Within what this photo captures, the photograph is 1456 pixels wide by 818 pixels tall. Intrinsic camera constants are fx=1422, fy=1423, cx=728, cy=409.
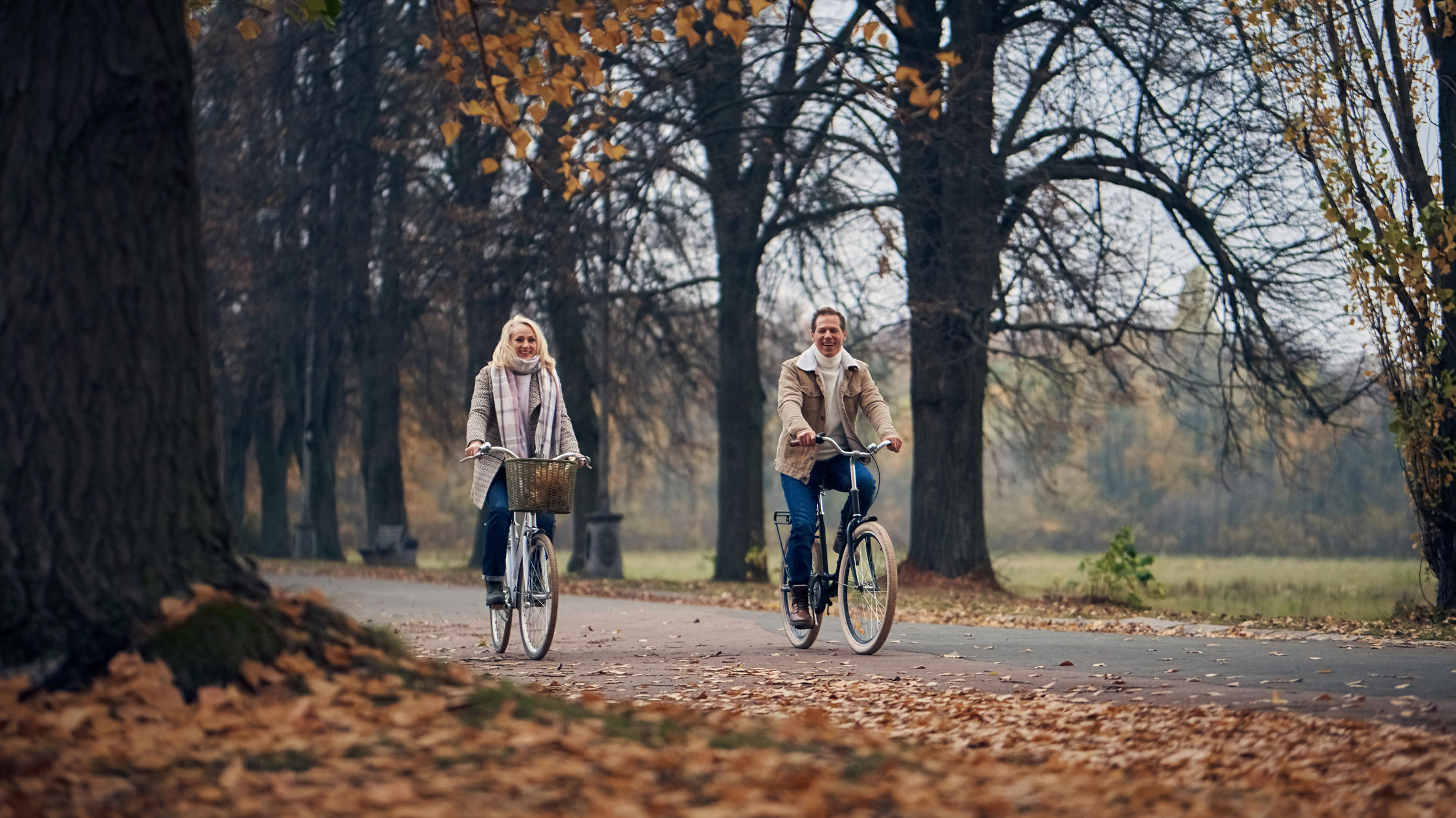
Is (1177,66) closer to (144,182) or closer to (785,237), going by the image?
(785,237)

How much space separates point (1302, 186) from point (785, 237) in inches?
267

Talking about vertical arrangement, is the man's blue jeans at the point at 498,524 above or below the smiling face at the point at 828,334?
below

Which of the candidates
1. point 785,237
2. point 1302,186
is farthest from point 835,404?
point 785,237

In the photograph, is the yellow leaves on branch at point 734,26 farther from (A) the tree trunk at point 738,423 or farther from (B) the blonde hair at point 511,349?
(A) the tree trunk at point 738,423

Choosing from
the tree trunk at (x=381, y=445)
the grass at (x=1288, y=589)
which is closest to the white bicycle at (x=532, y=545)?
the grass at (x=1288, y=589)

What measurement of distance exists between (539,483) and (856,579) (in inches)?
76.0

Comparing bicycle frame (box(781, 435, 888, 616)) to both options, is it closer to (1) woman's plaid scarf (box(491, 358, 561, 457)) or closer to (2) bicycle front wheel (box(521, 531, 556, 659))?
(2) bicycle front wheel (box(521, 531, 556, 659))

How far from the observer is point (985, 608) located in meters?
13.4

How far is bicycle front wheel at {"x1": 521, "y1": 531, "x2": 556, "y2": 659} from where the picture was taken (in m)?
8.10

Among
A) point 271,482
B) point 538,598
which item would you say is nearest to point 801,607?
point 538,598

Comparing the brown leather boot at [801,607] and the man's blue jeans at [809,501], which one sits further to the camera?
the brown leather boot at [801,607]

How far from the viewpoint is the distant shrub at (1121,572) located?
49.4ft

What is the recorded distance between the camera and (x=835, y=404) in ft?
27.7

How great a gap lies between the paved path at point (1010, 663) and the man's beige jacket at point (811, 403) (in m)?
1.14
